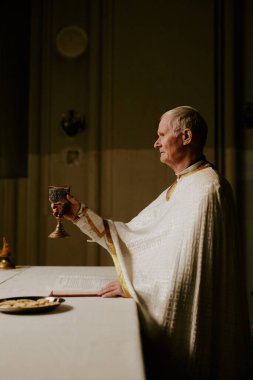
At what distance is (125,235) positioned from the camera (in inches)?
93.5

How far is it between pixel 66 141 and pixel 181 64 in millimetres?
1286

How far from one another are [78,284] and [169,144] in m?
0.76

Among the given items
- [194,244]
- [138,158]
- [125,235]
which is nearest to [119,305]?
[194,244]

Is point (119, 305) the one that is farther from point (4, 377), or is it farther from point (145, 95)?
point (145, 95)

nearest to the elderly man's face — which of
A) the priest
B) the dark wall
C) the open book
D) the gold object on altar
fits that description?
the priest

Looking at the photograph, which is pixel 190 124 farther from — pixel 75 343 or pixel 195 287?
pixel 75 343

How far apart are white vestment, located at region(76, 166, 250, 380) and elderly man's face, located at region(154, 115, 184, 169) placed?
0.19 meters

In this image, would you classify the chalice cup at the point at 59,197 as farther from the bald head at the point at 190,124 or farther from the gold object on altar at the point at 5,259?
the gold object on altar at the point at 5,259

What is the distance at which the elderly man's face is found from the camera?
7.25 ft

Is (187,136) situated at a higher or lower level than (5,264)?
higher

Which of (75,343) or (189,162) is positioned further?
(189,162)

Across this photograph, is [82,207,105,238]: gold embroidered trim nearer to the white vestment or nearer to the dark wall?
the white vestment

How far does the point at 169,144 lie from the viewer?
222 centimetres

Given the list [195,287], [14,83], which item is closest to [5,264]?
[195,287]
